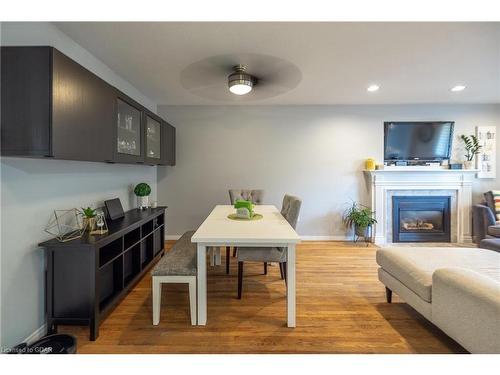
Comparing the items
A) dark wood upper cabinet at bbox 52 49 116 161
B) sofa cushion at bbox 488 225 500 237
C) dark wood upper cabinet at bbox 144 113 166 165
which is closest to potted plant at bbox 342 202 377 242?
sofa cushion at bbox 488 225 500 237

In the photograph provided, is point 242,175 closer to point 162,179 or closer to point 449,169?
point 162,179

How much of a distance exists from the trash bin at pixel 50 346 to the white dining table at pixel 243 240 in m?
0.78

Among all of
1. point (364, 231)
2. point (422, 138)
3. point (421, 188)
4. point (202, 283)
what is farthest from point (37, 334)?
point (422, 138)

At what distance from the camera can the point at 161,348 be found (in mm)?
1543

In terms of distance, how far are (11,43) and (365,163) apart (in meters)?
4.37

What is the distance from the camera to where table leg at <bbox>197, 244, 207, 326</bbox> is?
1.71 metres

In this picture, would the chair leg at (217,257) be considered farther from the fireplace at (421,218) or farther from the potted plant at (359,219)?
the fireplace at (421,218)

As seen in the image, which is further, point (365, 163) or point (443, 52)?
point (365, 163)

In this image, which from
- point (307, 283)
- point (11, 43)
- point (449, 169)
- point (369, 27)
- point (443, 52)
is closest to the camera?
point (11, 43)

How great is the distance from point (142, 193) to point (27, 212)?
1.48 metres

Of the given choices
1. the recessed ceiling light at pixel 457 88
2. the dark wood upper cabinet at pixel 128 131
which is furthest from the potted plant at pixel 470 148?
the dark wood upper cabinet at pixel 128 131

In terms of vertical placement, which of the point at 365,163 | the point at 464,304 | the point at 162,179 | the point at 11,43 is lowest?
the point at 464,304

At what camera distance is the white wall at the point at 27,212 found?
143 cm
